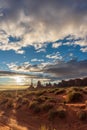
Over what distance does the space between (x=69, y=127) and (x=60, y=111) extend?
3377 mm

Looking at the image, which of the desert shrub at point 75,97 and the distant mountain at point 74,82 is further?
the distant mountain at point 74,82

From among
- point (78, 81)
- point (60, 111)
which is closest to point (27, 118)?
point (60, 111)

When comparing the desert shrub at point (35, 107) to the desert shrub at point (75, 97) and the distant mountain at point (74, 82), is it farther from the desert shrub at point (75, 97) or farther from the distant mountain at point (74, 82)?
the distant mountain at point (74, 82)

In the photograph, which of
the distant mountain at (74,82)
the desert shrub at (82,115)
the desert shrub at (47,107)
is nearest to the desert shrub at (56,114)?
the desert shrub at (82,115)

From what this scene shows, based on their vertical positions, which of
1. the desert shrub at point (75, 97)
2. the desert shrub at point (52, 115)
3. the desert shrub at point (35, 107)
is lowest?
the desert shrub at point (52, 115)

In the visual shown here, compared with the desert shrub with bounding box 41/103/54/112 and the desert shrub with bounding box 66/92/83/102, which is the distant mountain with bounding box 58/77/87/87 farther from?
the desert shrub with bounding box 41/103/54/112

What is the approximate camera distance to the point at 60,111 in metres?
23.5

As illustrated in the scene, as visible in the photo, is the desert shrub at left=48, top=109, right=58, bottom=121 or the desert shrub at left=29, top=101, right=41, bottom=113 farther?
the desert shrub at left=29, top=101, right=41, bottom=113

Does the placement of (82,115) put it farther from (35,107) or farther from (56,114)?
(35,107)

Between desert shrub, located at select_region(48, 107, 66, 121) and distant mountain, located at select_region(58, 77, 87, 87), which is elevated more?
distant mountain, located at select_region(58, 77, 87, 87)

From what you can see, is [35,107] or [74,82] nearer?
[35,107]

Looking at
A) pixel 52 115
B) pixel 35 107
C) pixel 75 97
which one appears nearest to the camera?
pixel 52 115

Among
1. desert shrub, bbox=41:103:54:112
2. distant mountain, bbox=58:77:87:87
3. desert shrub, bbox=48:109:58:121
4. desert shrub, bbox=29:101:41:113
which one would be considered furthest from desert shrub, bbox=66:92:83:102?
distant mountain, bbox=58:77:87:87

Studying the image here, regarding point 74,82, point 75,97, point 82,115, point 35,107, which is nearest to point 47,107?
point 35,107
